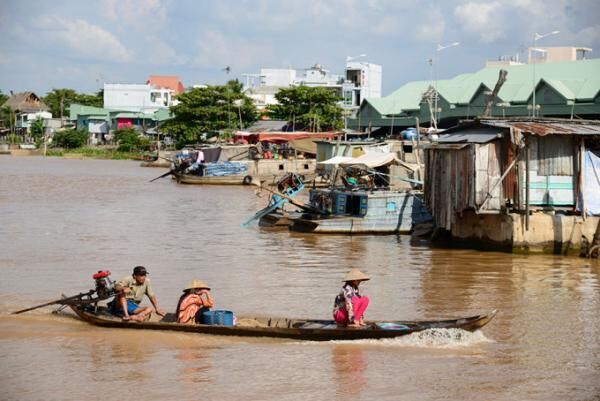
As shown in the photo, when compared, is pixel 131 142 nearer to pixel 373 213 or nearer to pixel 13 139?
pixel 13 139

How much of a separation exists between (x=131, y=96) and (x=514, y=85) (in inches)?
2106

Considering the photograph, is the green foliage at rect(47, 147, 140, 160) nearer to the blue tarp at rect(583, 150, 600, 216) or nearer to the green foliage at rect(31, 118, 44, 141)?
the green foliage at rect(31, 118, 44, 141)

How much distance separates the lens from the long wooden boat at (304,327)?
454 inches

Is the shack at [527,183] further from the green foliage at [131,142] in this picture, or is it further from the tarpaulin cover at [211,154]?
the green foliage at [131,142]

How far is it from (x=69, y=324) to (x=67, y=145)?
249 ft

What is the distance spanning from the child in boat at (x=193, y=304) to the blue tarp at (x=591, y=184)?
35.6 ft

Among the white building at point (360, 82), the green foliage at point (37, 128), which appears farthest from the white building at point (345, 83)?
the green foliage at point (37, 128)

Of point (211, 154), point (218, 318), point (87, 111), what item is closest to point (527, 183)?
point (218, 318)

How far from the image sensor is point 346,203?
24094 millimetres

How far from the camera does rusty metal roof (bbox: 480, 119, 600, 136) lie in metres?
19.6

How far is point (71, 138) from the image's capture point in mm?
85688

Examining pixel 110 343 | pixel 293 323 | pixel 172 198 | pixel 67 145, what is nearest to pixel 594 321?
pixel 293 323

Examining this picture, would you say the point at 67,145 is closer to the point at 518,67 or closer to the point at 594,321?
the point at 518,67

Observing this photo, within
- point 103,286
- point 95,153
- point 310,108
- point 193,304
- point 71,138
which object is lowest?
point 193,304
